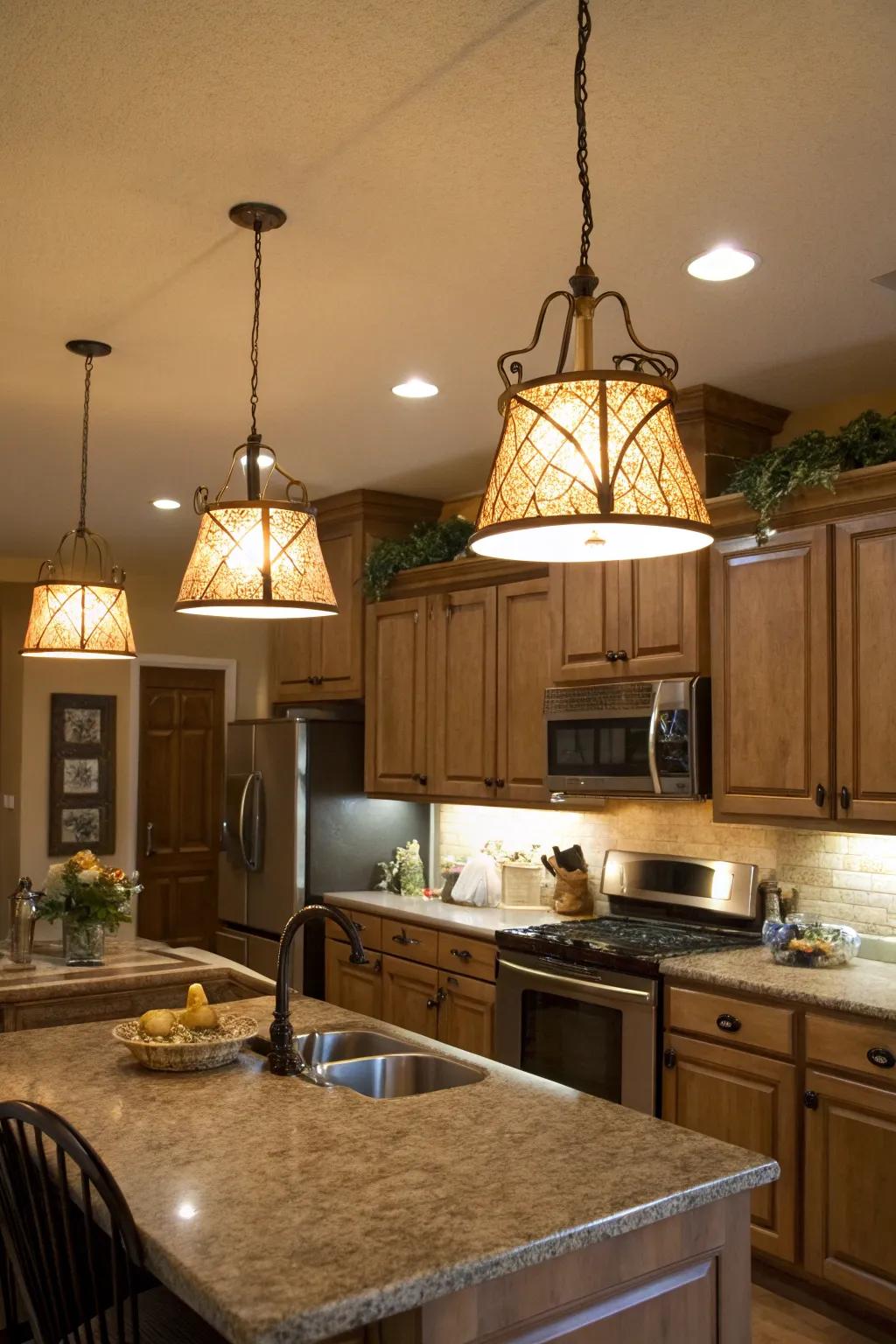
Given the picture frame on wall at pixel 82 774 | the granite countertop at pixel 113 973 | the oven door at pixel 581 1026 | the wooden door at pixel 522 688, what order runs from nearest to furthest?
the granite countertop at pixel 113 973 < the oven door at pixel 581 1026 < the wooden door at pixel 522 688 < the picture frame on wall at pixel 82 774

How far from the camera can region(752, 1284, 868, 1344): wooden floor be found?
3018mm

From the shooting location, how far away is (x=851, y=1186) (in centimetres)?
304

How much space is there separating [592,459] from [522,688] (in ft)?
10.7

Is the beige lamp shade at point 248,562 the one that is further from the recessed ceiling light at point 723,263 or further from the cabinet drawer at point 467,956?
the cabinet drawer at point 467,956

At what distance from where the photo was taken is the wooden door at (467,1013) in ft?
14.2

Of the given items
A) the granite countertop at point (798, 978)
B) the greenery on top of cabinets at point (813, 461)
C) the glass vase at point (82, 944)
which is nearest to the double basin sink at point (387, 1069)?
A: the granite countertop at point (798, 978)

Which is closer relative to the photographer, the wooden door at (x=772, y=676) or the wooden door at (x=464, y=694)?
the wooden door at (x=772, y=676)

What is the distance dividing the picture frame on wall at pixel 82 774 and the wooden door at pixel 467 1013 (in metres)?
3.72

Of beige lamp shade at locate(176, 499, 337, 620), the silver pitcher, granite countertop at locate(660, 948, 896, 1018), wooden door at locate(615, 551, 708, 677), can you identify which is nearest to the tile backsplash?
granite countertop at locate(660, 948, 896, 1018)

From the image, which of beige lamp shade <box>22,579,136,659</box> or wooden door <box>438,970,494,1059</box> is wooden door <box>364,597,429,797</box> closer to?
wooden door <box>438,970,494,1059</box>

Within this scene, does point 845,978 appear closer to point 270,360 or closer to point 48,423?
point 270,360

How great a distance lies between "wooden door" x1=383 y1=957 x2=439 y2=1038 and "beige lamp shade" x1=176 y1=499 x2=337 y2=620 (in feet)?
8.79

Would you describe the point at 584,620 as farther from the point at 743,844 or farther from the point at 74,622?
the point at 74,622

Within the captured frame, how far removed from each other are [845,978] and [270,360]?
251 cm
